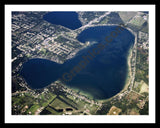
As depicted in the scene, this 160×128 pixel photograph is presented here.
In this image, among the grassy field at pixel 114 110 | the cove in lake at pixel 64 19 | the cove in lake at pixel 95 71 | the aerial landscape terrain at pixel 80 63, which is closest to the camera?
the grassy field at pixel 114 110

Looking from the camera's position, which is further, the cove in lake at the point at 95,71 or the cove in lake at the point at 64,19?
the cove in lake at the point at 64,19

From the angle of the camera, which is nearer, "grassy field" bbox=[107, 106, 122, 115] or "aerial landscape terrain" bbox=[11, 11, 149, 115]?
"grassy field" bbox=[107, 106, 122, 115]

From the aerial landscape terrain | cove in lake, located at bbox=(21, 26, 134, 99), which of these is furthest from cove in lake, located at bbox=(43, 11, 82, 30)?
cove in lake, located at bbox=(21, 26, 134, 99)

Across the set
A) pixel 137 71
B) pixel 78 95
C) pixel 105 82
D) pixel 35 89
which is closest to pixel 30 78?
pixel 35 89

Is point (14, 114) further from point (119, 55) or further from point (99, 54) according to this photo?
point (119, 55)

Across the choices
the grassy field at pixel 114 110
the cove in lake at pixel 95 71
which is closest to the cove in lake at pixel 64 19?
the cove in lake at pixel 95 71

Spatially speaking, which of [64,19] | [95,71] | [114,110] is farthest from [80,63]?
[64,19]

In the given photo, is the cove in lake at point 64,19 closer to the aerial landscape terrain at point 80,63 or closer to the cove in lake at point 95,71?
the aerial landscape terrain at point 80,63

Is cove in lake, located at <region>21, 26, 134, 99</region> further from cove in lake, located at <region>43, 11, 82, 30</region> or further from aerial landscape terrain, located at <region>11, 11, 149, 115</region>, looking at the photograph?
cove in lake, located at <region>43, 11, 82, 30</region>
